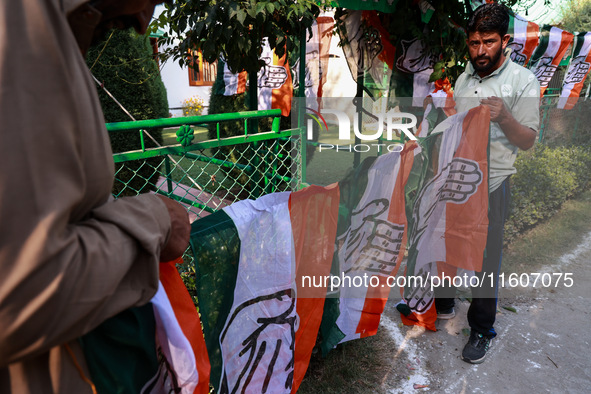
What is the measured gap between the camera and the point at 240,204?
1659mm

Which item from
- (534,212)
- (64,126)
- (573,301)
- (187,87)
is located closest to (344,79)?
(187,87)

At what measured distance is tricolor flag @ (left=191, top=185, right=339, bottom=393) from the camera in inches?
60.4

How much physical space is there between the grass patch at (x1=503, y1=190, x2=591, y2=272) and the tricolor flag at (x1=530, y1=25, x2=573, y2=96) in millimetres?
2956

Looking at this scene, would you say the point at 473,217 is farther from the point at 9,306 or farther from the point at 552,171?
the point at 552,171

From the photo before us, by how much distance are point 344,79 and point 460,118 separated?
11951 mm

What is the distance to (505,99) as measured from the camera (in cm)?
264

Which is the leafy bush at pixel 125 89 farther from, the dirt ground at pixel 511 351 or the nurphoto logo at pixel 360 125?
the dirt ground at pixel 511 351

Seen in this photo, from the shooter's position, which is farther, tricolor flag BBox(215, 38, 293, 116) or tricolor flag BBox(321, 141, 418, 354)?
tricolor flag BBox(215, 38, 293, 116)

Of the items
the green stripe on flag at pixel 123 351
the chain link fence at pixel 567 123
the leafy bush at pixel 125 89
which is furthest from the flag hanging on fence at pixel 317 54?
the chain link fence at pixel 567 123

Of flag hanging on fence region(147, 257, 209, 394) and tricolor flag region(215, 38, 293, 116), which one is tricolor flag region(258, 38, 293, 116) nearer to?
tricolor flag region(215, 38, 293, 116)

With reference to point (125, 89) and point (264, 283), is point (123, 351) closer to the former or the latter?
point (264, 283)

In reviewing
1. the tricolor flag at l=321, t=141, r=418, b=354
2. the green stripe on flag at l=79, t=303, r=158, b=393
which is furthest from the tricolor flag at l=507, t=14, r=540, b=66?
the green stripe on flag at l=79, t=303, r=158, b=393

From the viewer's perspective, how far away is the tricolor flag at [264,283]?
1535mm

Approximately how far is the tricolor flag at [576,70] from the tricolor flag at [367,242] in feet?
31.9
